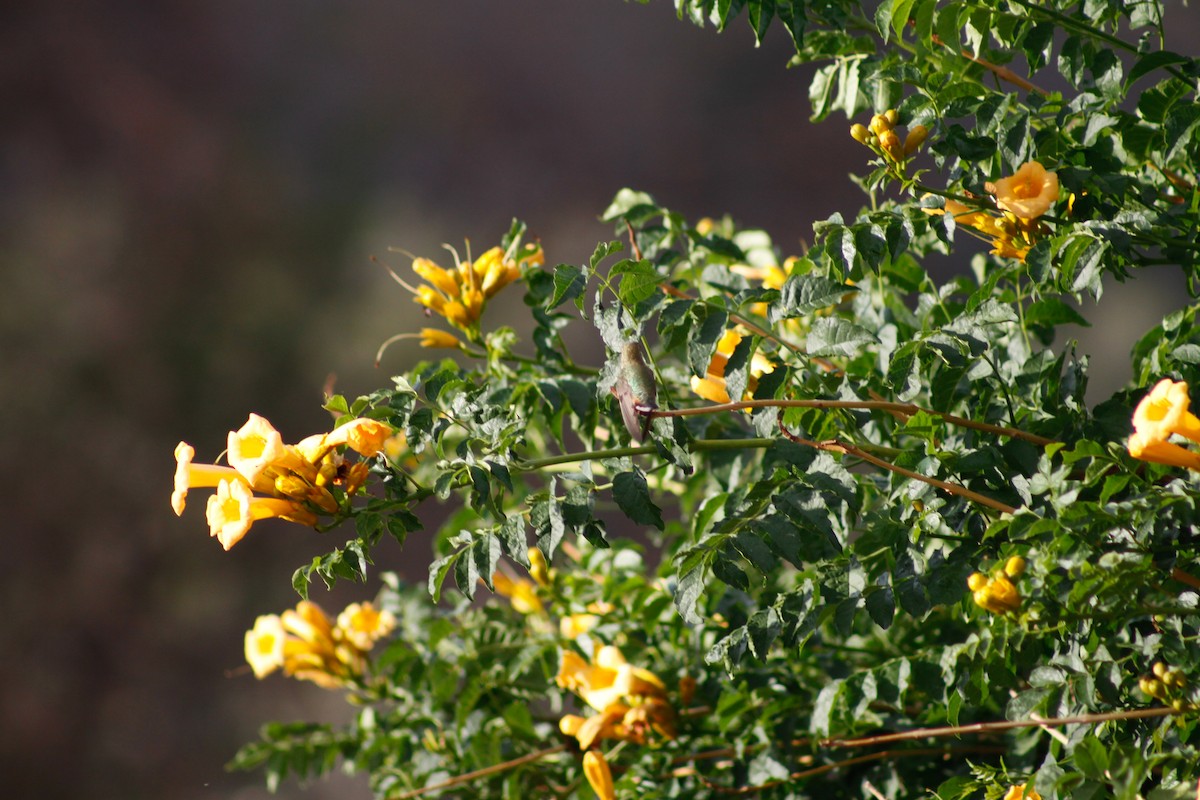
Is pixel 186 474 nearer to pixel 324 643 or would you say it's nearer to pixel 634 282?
pixel 634 282

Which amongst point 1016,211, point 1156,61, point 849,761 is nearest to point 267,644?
point 849,761

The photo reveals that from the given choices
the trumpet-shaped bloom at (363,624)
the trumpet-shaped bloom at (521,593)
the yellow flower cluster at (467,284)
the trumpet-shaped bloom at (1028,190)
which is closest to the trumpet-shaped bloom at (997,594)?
the trumpet-shaped bloom at (1028,190)

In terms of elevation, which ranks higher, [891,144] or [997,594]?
[891,144]

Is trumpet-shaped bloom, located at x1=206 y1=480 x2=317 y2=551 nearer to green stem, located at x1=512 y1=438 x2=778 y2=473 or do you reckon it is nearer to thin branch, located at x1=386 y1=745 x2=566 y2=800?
green stem, located at x1=512 y1=438 x2=778 y2=473

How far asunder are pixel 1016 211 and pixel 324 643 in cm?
125

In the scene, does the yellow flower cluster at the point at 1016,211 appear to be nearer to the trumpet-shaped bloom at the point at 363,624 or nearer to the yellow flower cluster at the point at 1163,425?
the yellow flower cluster at the point at 1163,425

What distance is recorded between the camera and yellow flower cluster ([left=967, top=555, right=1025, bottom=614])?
836 millimetres

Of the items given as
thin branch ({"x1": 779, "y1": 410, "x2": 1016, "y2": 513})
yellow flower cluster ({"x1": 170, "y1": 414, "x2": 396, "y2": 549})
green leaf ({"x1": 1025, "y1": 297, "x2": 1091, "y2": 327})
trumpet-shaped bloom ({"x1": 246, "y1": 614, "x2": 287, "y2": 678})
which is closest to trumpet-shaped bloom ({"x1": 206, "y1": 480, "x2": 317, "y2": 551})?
yellow flower cluster ({"x1": 170, "y1": 414, "x2": 396, "y2": 549})

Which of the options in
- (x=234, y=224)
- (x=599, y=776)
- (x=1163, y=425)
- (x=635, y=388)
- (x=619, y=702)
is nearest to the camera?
(x=1163, y=425)

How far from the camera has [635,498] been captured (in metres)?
0.93

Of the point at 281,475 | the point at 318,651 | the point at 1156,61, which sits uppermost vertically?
the point at 318,651

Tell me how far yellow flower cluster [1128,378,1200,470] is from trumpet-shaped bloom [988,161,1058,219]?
8.9 inches

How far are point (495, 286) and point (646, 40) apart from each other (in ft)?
6.64

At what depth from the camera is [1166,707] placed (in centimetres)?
86
